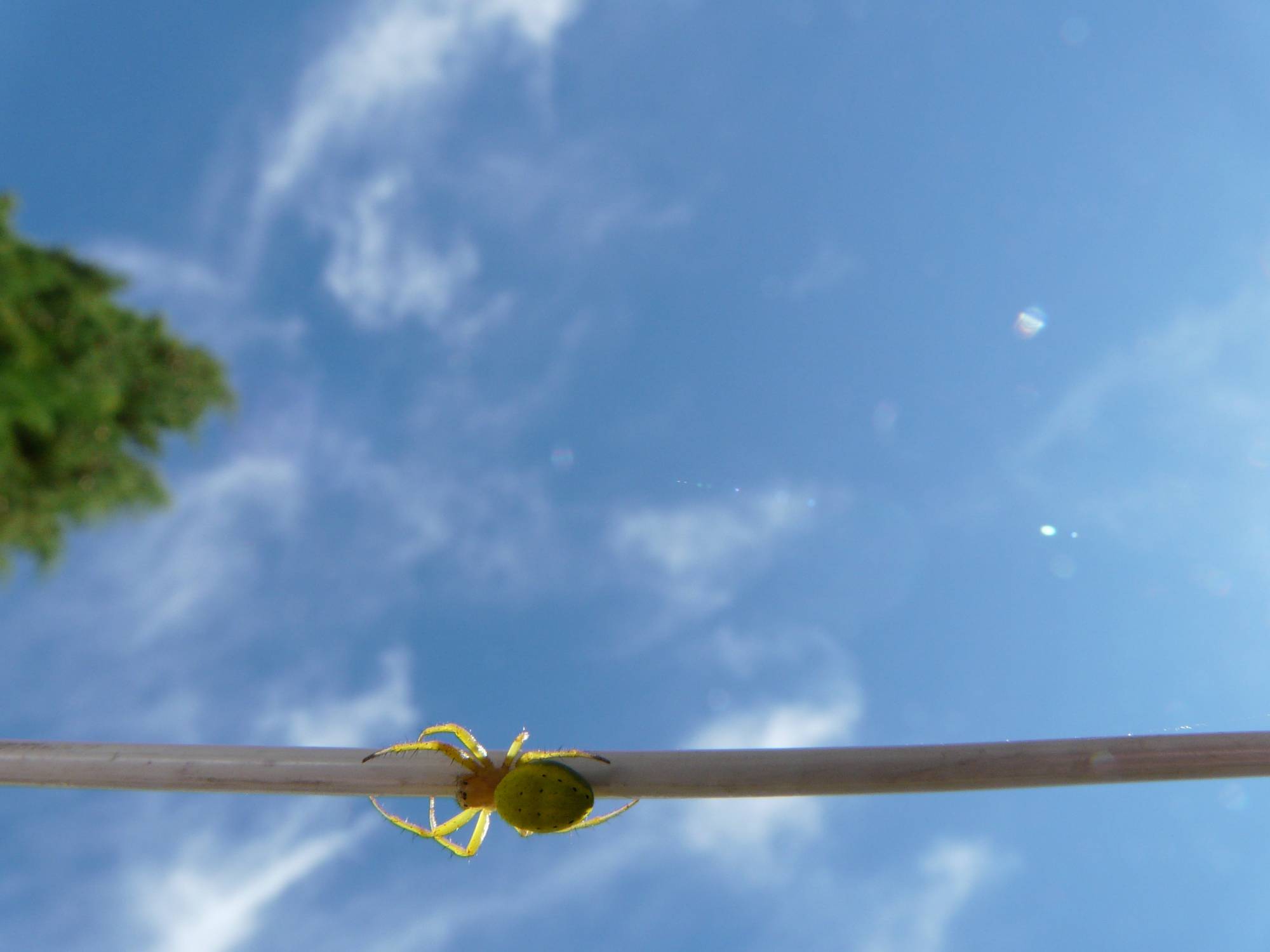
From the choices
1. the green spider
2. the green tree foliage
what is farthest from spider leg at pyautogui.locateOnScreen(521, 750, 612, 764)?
the green tree foliage

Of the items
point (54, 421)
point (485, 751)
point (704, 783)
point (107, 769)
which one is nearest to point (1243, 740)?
point (704, 783)

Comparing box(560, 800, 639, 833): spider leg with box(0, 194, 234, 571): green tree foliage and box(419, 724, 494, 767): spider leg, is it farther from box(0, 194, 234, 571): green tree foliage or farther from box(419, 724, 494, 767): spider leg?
box(0, 194, 234, 571): green tree foliage

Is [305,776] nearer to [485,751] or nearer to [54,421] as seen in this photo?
[485,751]

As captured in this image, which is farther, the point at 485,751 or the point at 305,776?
the point at 485,751

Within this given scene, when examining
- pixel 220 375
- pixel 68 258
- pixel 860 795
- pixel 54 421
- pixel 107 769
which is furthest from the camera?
pixel 860 795

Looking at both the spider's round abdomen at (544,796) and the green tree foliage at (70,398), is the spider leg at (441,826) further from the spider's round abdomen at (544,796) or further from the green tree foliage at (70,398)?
the green tree foliage at (70,398)
